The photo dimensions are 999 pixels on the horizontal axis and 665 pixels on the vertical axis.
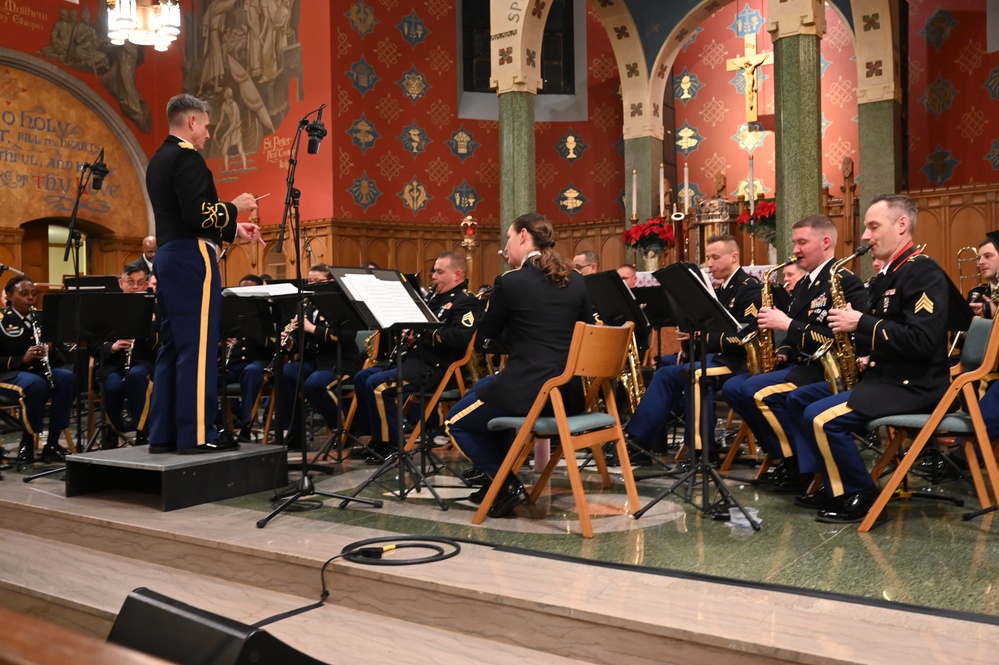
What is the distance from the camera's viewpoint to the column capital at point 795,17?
754cm

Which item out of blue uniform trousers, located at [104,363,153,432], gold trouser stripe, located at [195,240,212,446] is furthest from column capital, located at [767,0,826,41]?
blue uniform trousers, located at [104,363,153,432]

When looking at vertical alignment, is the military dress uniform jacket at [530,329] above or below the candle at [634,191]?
below

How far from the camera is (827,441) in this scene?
3961 millimetres

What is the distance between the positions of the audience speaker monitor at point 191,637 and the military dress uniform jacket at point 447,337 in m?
3.96

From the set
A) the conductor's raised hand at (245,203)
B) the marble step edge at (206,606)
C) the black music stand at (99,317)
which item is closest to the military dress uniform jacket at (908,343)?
the marble step edge at (206,606)

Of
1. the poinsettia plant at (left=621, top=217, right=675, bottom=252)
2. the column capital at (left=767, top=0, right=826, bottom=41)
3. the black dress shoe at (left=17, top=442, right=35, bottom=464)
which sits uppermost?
the column capital at (left=767, top=0, right=826, bottom=41)

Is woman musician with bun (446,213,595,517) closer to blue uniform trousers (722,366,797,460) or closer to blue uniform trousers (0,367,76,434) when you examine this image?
blue uniform trousers (722,366,797,460)

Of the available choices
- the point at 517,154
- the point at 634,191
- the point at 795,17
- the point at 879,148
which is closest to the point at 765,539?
the point at 795,17

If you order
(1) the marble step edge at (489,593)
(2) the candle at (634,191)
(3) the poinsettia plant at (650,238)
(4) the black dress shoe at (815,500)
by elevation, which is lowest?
(1) the marble step edge at (489,593)

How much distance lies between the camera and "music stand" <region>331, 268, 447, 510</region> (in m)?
4.37

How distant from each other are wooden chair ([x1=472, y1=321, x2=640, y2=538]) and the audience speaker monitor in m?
2.38

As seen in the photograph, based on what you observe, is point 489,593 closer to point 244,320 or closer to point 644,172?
point 244,320

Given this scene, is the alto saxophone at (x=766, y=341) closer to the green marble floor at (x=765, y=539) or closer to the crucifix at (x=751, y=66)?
the green marble floor at (x=765, y=539)

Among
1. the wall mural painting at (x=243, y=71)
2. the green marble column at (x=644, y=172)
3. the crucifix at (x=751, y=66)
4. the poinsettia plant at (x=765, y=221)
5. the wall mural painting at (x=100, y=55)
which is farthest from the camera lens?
the wall mural painting at (x=100, y=55)
